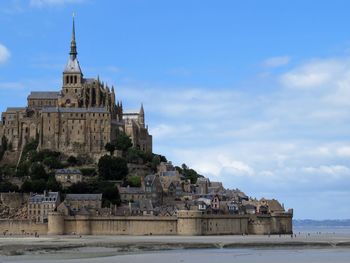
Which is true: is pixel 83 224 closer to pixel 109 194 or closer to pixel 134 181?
pixel 109 194

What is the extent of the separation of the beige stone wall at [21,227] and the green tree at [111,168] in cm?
1686

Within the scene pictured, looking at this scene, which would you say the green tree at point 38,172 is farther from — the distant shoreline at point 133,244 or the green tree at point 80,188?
the distant shoreline at point 133,244

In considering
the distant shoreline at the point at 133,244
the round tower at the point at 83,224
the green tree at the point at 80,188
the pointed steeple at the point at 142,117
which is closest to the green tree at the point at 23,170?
the green tree at the point at 80,188

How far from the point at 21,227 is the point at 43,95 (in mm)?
37639

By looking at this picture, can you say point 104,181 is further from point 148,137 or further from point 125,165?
point 148,137

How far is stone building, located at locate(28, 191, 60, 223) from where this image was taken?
9656 cm

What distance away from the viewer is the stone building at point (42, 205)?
9656 centimetres

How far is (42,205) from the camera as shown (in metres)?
97.2

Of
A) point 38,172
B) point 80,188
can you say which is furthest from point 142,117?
point 80,188

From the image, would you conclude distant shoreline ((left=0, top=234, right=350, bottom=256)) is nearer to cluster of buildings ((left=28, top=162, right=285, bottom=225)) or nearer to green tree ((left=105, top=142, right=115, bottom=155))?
cluster of buildings ((left=28, top=162, right=285, bottom=225))

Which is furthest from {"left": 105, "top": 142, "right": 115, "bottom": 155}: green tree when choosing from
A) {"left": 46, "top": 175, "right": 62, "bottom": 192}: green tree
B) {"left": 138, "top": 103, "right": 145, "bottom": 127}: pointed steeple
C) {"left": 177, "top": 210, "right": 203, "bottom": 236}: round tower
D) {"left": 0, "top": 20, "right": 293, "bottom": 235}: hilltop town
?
{"left": 177, "top": 210, "right": 203, "bottom": 236}: round tower

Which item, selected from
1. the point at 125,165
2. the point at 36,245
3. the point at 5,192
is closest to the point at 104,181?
the point at 125,165

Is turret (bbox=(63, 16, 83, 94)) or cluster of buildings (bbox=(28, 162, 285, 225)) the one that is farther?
turret (bbox=(63, 16, 83, 94))

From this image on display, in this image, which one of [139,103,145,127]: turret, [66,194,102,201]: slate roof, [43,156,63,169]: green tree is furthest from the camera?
[139,103,145,127]: turret
